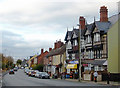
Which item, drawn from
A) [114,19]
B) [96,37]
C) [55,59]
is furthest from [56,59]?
[114,19]

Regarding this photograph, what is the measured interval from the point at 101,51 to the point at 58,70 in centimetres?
2534

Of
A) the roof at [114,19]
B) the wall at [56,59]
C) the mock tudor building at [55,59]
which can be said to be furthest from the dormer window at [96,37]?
the wall at [56,59]

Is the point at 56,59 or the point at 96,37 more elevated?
the point at 96,37

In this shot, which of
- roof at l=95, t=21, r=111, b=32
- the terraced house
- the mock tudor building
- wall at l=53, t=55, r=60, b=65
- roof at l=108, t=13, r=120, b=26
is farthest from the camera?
the mock tudor building

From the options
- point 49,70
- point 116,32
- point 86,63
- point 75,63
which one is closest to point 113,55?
point 116,32

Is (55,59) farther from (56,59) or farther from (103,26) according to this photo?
(103,26)

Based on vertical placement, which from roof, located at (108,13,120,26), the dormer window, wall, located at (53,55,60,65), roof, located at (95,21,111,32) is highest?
roof, located at (108,13,120,26)

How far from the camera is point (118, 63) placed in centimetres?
3812

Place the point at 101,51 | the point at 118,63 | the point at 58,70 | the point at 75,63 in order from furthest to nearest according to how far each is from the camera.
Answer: the point at 58,70, the point at 75,63, the point at 101,51, the point at 118,63

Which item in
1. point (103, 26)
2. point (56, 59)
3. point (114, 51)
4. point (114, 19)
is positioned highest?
point (114, 19)

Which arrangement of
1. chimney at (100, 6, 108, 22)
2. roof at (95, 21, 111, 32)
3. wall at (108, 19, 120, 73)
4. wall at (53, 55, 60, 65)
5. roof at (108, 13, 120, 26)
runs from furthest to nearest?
wall at (53, 55, 60, 65) → roof at (108, 13, 120, 26) → chimney at (100, 6, 108, 22) → roof at (95, 21, 111, 32) → wall at (108, 19, 120, 73)

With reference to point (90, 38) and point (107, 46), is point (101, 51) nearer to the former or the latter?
point (107, 46)

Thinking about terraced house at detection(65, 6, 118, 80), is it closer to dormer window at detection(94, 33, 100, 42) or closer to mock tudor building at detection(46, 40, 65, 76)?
dormer window at detection(94, 33, 100, 42)

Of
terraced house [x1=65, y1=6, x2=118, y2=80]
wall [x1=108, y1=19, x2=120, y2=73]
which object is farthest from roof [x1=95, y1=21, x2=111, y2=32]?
wall [x1=108, y1=19, x2=120, y2=73]
